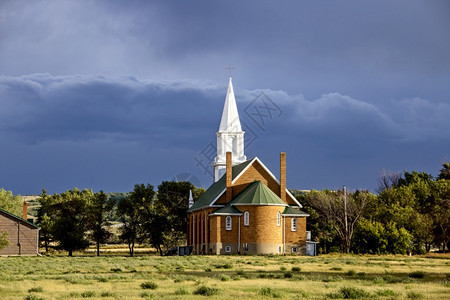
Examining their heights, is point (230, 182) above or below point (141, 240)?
above

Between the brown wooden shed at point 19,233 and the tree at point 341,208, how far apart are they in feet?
116

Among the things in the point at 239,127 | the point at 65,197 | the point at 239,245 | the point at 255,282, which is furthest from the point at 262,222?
the point at 255,282

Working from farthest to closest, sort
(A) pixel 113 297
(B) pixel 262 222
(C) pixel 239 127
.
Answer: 1. (C) pixel 239 127
2. (B) pixel 262 222
3. (A) pixel 113 297

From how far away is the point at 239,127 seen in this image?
99125 millimetres

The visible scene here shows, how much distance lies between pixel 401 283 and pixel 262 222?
43.9 meters

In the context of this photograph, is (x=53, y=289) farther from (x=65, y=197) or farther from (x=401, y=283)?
(x=65, y=197)

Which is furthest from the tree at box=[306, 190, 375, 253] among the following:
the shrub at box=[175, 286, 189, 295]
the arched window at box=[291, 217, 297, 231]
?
the shrub at box=[175, 286, 189, 295]

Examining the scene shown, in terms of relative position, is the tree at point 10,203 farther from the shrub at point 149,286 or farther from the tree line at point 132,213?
the shrub at point 149,286

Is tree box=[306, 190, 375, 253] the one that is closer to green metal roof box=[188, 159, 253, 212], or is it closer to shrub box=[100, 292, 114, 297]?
green metal roof box=[188, 159, 253, 212]

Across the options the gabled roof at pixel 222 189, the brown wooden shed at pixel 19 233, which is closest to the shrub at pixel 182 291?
the gabled roof at pixel 222 189

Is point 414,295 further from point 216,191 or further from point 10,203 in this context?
point 10,203

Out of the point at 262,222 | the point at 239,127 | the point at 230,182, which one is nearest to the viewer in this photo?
the point at 262,222

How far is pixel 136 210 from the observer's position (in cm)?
9556

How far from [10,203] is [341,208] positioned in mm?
56551
